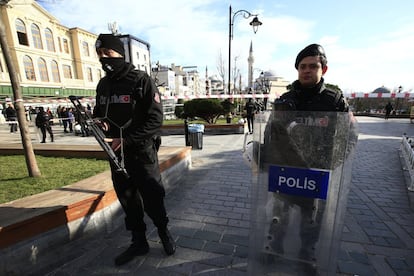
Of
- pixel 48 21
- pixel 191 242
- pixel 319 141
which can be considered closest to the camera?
pixel 319 141

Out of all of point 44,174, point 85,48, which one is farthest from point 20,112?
point 85,48

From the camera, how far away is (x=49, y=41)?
1255 inches

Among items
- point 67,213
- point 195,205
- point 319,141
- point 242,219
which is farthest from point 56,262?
point 319,141

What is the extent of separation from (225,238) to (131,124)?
1796 millimetres

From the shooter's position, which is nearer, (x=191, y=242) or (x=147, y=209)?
(x=147, y=209)

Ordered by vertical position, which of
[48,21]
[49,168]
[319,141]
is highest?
[48,21]

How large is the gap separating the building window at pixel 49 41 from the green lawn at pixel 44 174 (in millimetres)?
36006

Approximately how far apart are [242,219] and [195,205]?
84 centimetres

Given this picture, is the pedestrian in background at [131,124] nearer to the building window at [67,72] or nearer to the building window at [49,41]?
the building window at [49,41]

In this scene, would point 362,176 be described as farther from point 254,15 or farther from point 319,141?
point 254,15

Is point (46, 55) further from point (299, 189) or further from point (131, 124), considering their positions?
point (299, 189)

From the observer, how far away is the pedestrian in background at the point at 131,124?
199 centimetres

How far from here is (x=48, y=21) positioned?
103 feet

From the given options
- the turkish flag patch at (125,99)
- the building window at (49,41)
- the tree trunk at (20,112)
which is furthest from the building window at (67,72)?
the turkish flag patch at (125,99)
